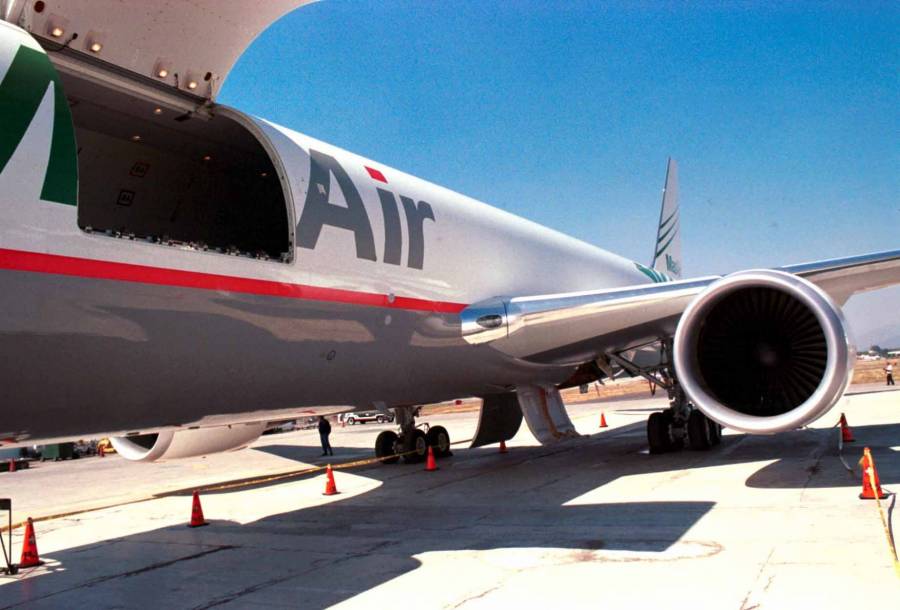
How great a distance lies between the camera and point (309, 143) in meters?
7.23

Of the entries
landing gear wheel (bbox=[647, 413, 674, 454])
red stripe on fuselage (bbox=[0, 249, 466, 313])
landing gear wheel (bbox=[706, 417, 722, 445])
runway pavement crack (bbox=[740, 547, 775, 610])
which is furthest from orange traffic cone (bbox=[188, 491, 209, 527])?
landing gear wheel (bbox=[706, 417, 722, 445])

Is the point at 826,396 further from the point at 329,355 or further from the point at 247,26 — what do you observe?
the point at 247,26

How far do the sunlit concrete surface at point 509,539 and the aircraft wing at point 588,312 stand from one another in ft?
5.95

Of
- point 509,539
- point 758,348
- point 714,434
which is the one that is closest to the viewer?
point 509,539

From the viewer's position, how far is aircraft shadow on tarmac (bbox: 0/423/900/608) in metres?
5.29

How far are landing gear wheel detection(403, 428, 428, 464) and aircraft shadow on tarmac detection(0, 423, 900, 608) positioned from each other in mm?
1983

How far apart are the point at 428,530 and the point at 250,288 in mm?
2779

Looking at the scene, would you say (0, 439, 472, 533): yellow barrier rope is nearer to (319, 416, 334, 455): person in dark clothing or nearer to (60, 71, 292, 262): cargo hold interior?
(319, 416, 334, 455): person in dark clothing

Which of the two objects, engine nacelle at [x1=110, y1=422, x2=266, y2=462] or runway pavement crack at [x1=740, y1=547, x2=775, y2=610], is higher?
engine nacelle at [x1=110, y1=422, x2=266, y2=462]

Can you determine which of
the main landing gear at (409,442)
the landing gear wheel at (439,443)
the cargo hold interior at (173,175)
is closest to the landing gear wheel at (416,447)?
the main landing gear at (409,442)

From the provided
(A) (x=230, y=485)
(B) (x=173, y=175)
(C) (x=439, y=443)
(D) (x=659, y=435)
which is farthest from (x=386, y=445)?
(B) (x=173, y=175)

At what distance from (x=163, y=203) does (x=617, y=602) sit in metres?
6.45

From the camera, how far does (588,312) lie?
8.94 m

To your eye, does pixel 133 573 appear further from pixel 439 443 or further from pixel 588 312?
pixel 439 443
